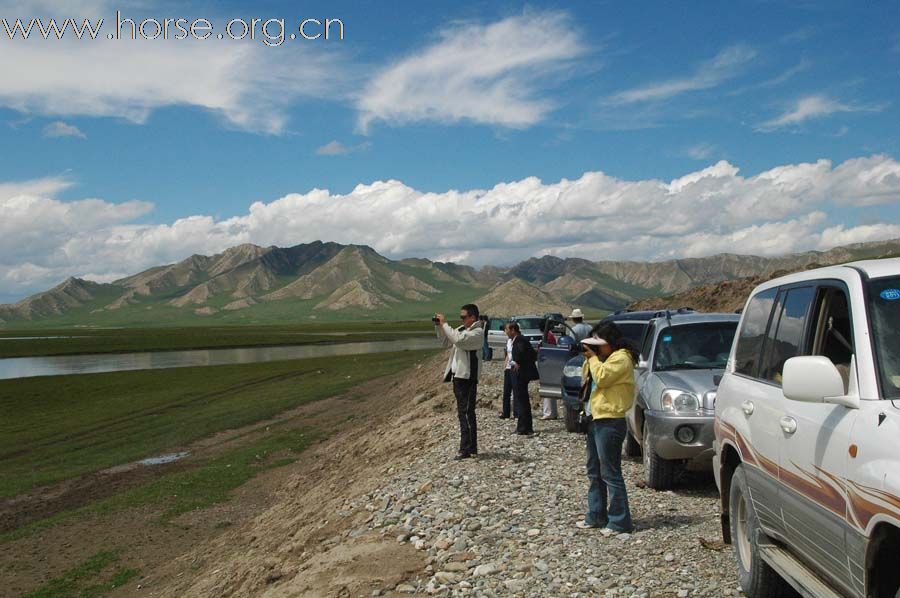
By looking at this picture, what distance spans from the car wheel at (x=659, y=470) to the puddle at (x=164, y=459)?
1685 cm

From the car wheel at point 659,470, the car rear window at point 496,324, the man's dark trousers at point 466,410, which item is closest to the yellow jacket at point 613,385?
the car wheel at point 659,470

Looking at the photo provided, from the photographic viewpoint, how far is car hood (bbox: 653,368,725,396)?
31.3 feet

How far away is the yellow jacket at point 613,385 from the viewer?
7.84 m

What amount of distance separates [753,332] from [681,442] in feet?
11.4

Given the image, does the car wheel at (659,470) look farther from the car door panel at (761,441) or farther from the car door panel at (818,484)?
the car door panel at (818,484)

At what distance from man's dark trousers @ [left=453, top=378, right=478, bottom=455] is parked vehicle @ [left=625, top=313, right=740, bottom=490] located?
2.30 m

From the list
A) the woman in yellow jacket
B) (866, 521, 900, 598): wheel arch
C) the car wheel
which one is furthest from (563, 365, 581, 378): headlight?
(866, 521, 900, 598): wheel arch

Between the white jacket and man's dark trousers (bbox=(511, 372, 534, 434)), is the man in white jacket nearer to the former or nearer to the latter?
the white jacket

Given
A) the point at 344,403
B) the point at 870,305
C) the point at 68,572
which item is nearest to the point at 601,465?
the point at 870,305

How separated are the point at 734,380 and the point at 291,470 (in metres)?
15.9

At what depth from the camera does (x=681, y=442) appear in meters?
9.31

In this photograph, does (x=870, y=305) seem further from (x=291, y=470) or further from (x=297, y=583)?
(x=291, y=470)

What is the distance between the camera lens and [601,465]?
316 inches

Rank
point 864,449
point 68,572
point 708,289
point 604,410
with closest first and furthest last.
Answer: point 864,449, point 604,410, point 68,572, point 708,289
